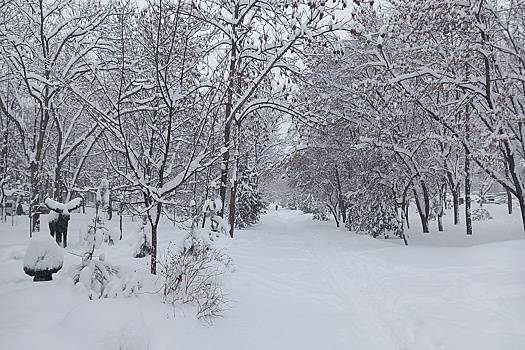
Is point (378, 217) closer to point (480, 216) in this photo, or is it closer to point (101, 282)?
point (480, 216)

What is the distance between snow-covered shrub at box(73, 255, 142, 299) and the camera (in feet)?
18.6

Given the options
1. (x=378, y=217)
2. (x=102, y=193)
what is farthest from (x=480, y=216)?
(x=102, y=193)

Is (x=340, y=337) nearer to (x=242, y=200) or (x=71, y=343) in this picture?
(x=71, y=343)

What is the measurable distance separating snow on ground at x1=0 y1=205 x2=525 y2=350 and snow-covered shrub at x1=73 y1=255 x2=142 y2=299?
0.15 meters

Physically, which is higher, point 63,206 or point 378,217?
point 63,206

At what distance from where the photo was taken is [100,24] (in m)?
15.8

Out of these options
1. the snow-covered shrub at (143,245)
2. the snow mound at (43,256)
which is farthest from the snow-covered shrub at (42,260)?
the snow-covered shrub at (143,245)

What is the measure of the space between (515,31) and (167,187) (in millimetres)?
10409

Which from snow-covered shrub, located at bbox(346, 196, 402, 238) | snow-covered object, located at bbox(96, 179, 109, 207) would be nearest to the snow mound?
snow-covered object, located at bbox(96, 179, 109, 207)

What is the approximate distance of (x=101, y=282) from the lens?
19.2 feet

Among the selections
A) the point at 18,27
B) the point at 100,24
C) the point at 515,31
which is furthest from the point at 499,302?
the point at 18,27

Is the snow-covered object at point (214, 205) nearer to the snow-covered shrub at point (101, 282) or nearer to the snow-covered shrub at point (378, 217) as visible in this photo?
the snow-covered shrub at point (378, 217)

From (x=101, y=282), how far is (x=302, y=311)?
3.01 meters

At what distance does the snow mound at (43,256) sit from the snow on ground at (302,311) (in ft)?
0.76
